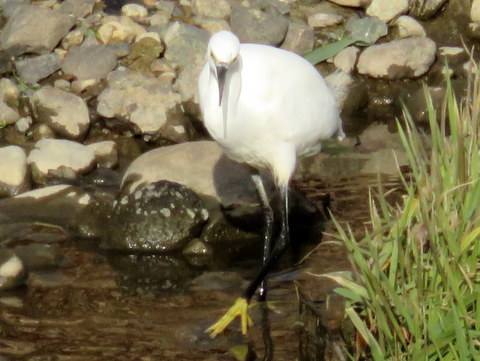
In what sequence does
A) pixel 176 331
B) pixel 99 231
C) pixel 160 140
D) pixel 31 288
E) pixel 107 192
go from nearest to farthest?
pixel 176 331, pixel 31 288, pixel 99 231, pixel 107 192, pixel 160 140

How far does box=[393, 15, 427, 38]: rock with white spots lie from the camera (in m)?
9.22

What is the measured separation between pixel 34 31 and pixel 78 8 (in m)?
0.58

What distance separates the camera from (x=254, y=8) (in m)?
9.00

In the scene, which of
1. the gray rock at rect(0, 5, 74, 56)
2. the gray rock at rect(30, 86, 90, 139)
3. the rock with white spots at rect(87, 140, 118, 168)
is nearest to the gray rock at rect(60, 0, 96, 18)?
the gray rock at rect(0, 5, 74, 56)

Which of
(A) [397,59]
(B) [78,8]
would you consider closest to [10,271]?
(B) [78,8]

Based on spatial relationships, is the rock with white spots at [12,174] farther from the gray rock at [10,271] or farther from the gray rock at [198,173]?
the gray rock at [10,271]

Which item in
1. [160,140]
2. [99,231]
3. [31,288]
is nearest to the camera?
[31,288]

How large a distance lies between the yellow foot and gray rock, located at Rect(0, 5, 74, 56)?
372 cm

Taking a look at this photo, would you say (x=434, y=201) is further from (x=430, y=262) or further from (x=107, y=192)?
(x=107, y=192)

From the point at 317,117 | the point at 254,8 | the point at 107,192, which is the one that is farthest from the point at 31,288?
the point at 254,8

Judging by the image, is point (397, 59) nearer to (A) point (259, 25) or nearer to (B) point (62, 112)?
(A) point (259, 25)

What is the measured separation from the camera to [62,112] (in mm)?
7801

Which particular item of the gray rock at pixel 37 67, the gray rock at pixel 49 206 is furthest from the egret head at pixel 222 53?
the gray rock at pixel 37 67

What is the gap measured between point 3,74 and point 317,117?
11.1 feet
